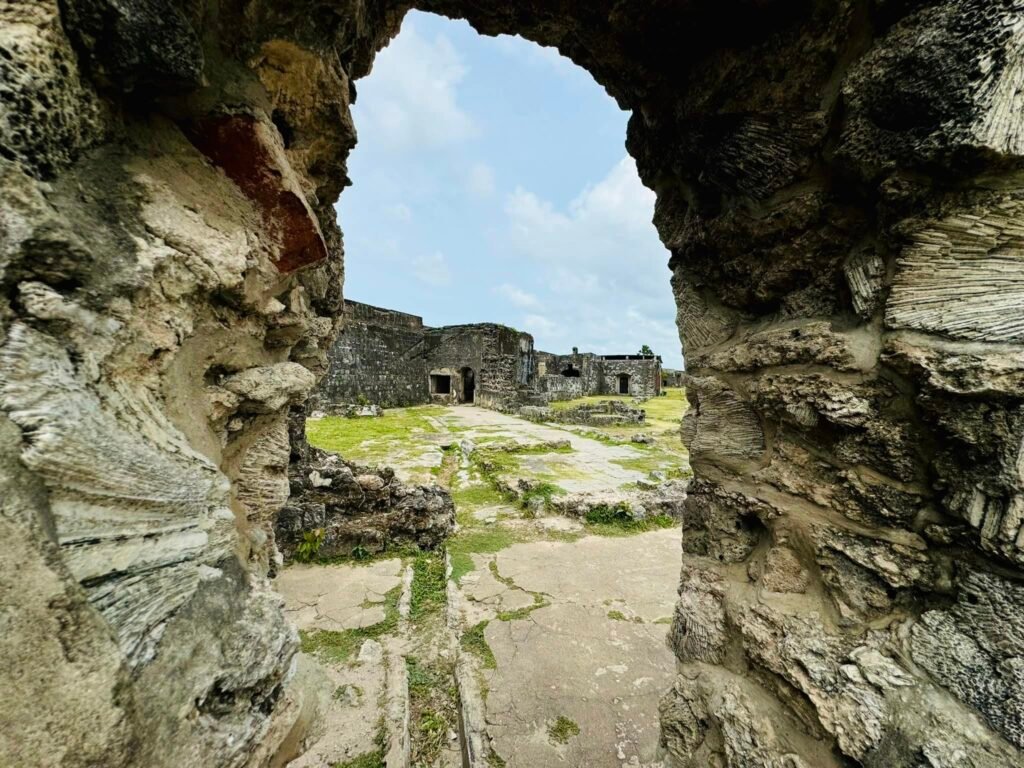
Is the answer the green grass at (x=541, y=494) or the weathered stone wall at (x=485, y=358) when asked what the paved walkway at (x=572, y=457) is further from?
the weathered stone wall at (x=485, y=358)

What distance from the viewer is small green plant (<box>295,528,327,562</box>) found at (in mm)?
3619

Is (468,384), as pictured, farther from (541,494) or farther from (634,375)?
(541,494)

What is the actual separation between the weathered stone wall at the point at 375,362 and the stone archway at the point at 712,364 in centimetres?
1180

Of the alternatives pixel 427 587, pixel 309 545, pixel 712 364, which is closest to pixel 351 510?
pixel 309 545

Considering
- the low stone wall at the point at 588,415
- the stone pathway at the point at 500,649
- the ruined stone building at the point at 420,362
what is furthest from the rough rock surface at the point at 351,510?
the ruined stone building at the point at 420,362

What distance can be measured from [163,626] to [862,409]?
1.69 m

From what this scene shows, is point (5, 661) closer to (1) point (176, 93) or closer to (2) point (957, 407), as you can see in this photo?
(1) point (176, 93)

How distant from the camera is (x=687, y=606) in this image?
1664 mm

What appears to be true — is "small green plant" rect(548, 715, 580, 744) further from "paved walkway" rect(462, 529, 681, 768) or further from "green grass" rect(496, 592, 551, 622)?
"green grass" rect(496, 592, 551, 622)

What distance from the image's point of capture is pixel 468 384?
17.8 m

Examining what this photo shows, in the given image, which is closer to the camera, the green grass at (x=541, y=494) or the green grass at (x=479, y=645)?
the green grass at (x=479, y=645)

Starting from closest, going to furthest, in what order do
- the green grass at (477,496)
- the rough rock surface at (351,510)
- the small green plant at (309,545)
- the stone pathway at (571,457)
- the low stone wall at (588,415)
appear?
the small green plant at (309,545), the rough rock surface at (351,510), the green grass at (477,496), the stone pathway at (571,457), the low stone wall at (588,415)

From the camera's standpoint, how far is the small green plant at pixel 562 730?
6.63ft

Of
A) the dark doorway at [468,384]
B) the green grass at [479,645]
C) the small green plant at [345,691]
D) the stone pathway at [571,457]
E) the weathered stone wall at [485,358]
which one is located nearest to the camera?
the small green plant at [345,691]
